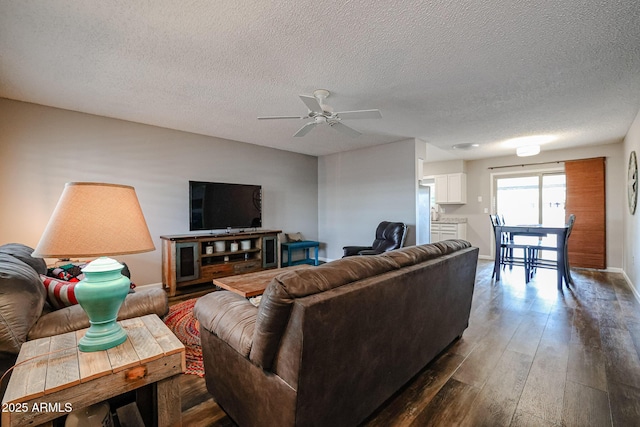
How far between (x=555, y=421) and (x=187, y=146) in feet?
16.2

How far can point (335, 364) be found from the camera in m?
1.23

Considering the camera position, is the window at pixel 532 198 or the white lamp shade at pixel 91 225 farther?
the window at pixel 532 198

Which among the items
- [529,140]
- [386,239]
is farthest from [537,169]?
[386,239]

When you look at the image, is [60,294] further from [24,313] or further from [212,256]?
[212,256]

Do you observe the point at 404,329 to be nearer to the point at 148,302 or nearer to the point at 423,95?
the point at 148,302

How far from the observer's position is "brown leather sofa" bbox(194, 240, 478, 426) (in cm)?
112

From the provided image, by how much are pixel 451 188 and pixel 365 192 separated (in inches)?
101

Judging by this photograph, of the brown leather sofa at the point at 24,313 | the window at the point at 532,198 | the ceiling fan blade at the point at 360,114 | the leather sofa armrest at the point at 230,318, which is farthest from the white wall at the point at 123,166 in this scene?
the window at the point at 532,198

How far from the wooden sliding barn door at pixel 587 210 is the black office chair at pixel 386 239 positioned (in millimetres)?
3571

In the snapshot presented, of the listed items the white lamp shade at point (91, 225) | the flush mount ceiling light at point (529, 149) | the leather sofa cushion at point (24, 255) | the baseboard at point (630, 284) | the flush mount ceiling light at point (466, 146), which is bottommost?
the baseboard at point (630, 284)

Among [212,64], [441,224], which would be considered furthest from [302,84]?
[441,224]

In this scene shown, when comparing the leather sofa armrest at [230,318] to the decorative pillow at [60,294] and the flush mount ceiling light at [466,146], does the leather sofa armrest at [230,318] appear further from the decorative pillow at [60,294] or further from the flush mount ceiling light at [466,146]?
the flush mount ceiling light at [466,146]

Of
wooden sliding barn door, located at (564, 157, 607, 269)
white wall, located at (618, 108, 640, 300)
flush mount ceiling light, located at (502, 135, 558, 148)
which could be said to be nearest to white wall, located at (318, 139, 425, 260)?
flush mount ceiling light, located at (502, 135, 558, 148)

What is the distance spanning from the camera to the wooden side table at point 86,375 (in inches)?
36.1
